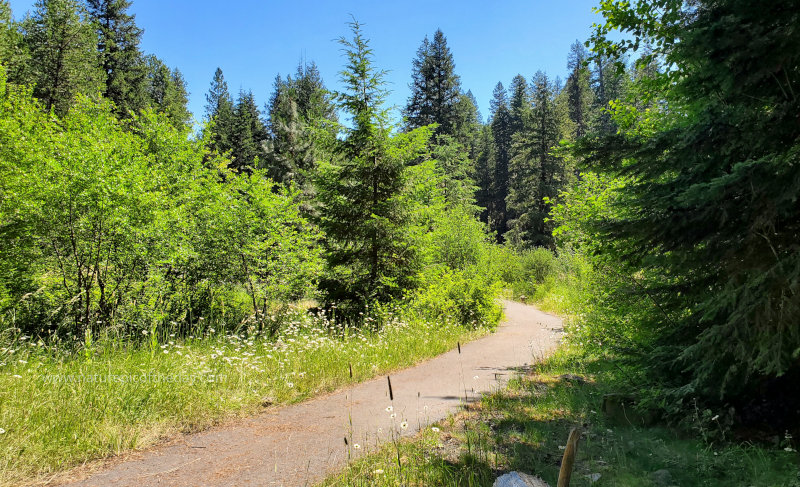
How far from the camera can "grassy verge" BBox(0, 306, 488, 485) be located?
387 cm

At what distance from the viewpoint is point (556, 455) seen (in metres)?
3.85

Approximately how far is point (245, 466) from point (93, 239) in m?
6.59

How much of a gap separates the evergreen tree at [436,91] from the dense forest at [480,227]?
17.6 m

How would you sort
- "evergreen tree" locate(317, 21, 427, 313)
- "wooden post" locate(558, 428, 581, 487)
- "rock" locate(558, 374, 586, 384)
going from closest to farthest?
"wooden post" locate(558, 428, 581, 487), "rock" locate(558, 374, 586, 384), "evergreen tree" locate(317, 21, 427, 313)

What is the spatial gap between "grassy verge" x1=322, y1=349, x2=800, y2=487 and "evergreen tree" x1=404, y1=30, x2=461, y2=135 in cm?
3098

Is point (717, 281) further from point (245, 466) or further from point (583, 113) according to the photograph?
point (583, 113)

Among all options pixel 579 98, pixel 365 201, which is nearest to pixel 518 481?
pixel 365 201

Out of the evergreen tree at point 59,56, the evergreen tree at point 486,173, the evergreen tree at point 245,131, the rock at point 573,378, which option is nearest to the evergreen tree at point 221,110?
the evergreen tree at point 245,131

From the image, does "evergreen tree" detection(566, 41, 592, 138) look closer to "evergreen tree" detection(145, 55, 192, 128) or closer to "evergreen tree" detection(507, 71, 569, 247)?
"evergreen tree" detection(507, 71, 569, 247)

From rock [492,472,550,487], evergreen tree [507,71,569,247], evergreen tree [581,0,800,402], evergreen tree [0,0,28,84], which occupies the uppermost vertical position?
evergreen tree [0,0,28,84]

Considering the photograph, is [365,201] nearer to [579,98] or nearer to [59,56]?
[59,56]

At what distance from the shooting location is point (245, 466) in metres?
3.85

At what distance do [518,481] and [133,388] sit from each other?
4584 millimetres

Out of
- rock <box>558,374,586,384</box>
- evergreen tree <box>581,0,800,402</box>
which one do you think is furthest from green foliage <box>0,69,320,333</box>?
evergreen tree <box>581,0,800,402</box>
